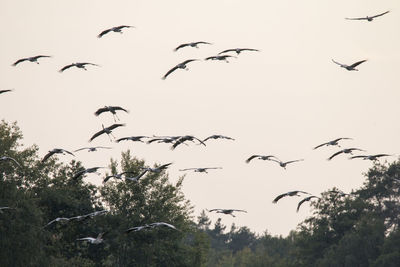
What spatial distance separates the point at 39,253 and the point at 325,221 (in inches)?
2196

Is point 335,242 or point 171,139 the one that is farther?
point 335,242

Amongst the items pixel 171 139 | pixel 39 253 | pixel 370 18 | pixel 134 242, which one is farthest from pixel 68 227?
pixel 370 18

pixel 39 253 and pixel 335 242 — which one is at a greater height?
pixel 335 242

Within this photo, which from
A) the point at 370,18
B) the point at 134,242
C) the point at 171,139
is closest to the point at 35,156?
the point at 134,242

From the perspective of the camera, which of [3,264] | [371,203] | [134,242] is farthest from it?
[371,203]

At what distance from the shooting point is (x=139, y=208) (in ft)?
312

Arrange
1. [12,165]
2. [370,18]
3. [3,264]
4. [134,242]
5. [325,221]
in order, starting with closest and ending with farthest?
1. [370,18]
2. [3,264]
3. [12,165]
4. [134,242]
5. [325,221]

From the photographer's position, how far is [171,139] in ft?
190

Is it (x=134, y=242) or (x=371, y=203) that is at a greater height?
(x=371, y=203)

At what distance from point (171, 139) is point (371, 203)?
86.9 m

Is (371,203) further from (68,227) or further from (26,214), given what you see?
(26,214)

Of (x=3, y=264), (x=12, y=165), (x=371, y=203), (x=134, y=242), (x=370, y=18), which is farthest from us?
(x=371, y=203)

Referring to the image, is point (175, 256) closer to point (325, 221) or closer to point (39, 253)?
point (39, 253)

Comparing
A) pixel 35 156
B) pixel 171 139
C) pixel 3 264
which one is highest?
pixel 35 156
